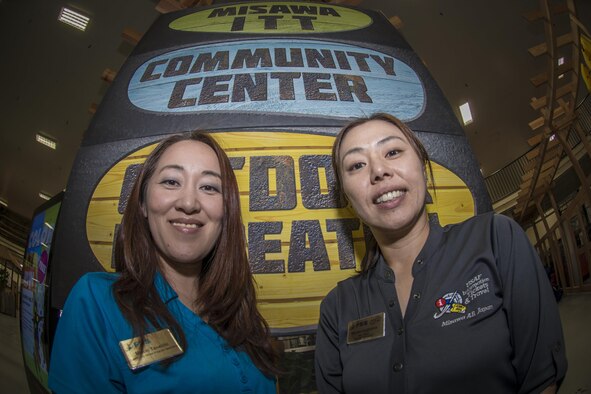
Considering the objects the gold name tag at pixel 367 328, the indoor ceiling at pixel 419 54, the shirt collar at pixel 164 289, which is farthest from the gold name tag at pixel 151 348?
the indoor ceiling at pixel 419 54

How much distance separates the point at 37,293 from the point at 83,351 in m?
0.82

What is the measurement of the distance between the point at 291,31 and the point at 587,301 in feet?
6.17

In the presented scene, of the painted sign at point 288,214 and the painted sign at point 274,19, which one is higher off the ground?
the painted sign at point 274,19

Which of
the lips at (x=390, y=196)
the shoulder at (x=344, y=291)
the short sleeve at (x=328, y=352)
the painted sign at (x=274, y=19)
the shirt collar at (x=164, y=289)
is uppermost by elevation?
the painted sign at (x=274, y=19)

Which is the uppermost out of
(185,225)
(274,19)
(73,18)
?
(73,18)

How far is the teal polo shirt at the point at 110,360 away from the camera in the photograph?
0.81 m

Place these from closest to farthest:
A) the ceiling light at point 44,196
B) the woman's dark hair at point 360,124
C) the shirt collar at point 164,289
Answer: the shirt collar at point 164,289, the woman's dark hair at point 360,124, the ceiling light at point 44,196

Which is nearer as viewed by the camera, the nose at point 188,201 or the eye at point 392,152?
the nose at point 188,201

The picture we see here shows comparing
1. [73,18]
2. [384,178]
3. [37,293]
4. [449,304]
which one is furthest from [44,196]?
[449,304]

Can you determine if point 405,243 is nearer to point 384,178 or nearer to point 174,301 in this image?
point 384,178

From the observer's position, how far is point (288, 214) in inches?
47.6

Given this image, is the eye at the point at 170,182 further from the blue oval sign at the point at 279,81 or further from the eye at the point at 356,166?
the eye at the point at 356,166

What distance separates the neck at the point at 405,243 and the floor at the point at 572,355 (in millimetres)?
818

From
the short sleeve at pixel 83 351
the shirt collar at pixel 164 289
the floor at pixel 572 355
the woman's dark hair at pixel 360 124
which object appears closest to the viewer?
the short sleeve at pixel 83 351
